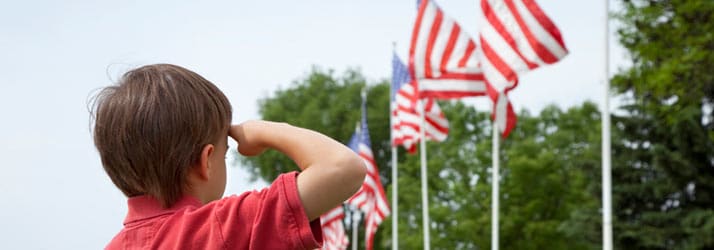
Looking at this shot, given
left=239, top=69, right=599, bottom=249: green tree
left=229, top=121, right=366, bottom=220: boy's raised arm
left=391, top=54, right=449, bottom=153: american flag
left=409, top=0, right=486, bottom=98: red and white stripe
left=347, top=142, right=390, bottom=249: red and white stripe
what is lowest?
left=239, top=69, right=599, bottom=249: green tree

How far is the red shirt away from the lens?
5.61 feet

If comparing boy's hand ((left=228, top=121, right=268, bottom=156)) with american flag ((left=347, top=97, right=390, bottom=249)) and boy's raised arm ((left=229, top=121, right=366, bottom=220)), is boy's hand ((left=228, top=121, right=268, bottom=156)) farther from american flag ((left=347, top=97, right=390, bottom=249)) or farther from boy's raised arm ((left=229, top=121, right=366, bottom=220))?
american flag ((left=347, top=97, right=390, bottom=249))

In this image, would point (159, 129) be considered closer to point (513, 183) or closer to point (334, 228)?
point (334, 228)

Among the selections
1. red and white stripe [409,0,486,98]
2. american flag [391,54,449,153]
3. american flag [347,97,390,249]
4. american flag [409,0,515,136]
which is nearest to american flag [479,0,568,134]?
american flag [409,0,515,136]

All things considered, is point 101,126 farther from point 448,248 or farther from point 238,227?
point 448,248

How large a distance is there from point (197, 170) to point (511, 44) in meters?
12.8

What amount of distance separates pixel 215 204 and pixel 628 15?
22.1 m

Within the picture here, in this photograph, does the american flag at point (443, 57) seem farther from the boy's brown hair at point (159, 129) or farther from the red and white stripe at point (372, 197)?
the boy's brown hair at point (159, 129)

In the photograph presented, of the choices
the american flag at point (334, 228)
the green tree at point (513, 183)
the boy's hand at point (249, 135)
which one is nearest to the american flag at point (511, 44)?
the boy's hand at point (249, 135)

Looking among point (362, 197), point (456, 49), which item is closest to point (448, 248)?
point (362, 197)

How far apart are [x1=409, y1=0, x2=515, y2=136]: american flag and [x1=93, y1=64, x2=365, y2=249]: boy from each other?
15113 mm

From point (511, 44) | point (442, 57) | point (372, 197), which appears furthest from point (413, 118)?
point (511, 44)

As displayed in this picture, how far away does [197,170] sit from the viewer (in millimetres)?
1815

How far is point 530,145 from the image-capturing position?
4272 cm
